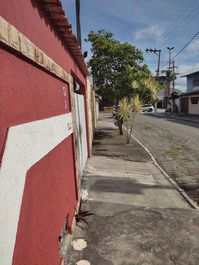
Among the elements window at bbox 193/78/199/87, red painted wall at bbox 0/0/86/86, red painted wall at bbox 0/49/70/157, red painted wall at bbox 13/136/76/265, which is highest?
window at bbox 193/78/199/87

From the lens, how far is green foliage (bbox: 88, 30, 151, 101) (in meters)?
11.5

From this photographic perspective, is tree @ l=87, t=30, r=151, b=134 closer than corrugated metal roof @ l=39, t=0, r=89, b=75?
No

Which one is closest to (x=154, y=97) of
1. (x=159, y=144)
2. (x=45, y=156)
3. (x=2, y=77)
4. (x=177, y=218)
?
(x=159, y=144)

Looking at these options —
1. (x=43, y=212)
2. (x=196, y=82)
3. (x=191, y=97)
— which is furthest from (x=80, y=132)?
(x=196, y=82)

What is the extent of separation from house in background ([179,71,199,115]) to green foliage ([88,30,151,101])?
2047 centimetres

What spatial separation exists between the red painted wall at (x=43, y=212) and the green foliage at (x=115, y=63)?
959 centimetres

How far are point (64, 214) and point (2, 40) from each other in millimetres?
2649

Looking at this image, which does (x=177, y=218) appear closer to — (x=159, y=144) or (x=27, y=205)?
(x=27, y=205)

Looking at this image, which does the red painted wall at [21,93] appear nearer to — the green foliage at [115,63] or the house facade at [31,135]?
the house facade at [31,135]

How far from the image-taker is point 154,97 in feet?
36.7

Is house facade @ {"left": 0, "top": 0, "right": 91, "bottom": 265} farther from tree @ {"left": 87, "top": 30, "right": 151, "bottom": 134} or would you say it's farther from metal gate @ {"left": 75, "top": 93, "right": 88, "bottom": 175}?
tree @ {"left": 87, "top": 30, "right": 151, "bottom": 134}

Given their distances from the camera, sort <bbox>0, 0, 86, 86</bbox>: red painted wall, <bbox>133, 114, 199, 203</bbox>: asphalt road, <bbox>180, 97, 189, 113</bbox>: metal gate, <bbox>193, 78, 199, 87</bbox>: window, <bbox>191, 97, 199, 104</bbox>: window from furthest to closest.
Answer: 1. <bbox>193, 78, 199, 87</bbox>: window
2. <bbox>180, 97, 189, 113</bbox>: metal gate
3. <bbox>191, 97, 199, 104</bbox>: window
4. <bbox>133, 114, 199, 203</bbox>: asphalt road
5. <bbox>0, 0, 86, 86</bbox>: red painted wall

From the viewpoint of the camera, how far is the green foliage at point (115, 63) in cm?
1153

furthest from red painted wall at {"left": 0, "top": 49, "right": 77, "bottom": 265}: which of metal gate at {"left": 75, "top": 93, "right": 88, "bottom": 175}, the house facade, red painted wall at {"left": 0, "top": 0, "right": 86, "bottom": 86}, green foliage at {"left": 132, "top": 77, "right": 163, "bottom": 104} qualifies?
green foliage at {"left": 132, "top": 77, "right": 163, "bottom": 104}
